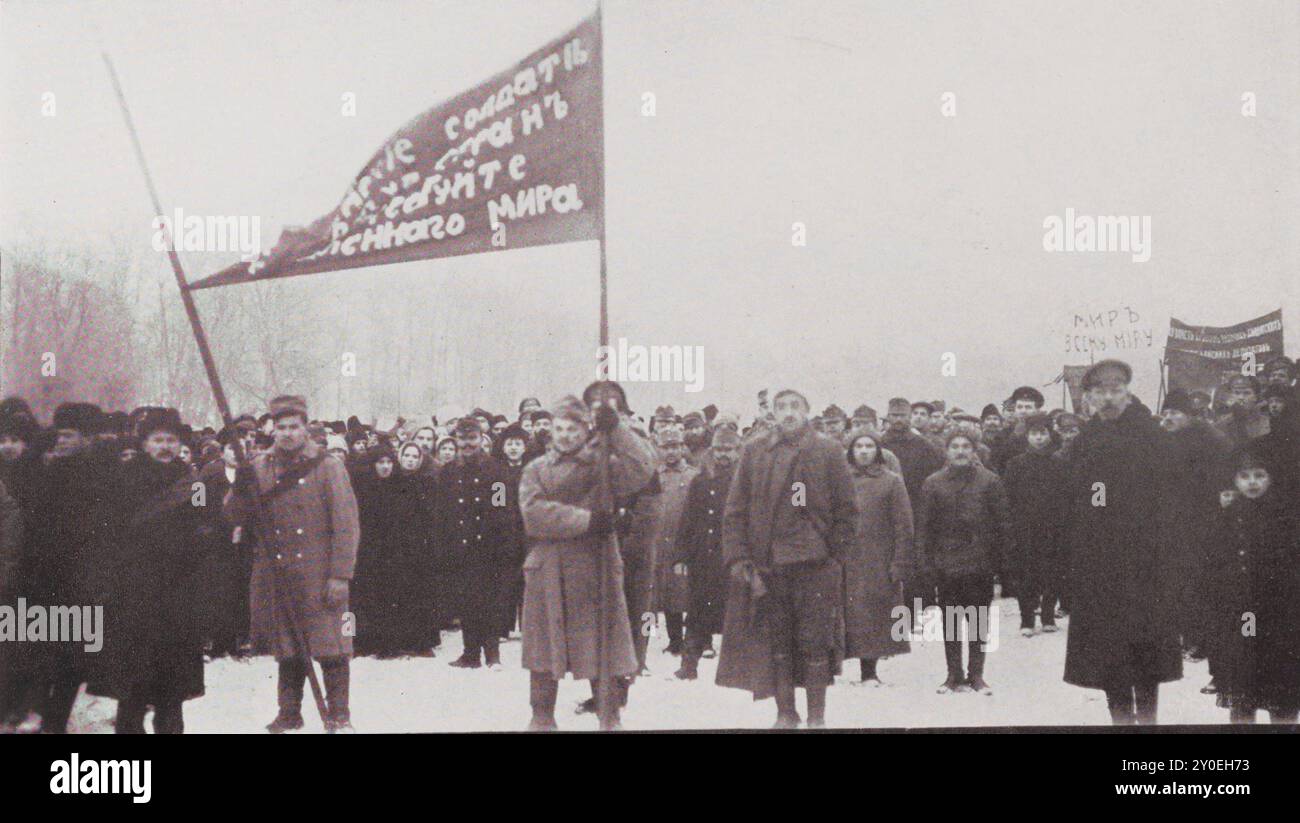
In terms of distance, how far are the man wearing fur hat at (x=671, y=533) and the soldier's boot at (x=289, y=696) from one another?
1702 mm

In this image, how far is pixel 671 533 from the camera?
680 centimetres

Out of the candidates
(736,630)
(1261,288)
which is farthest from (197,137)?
(1261,288)

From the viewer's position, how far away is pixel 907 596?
658 centimetres

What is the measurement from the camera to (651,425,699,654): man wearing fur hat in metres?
6.57

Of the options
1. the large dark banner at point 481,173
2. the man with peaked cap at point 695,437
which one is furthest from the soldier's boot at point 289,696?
the man with peaked cap at point 695,437

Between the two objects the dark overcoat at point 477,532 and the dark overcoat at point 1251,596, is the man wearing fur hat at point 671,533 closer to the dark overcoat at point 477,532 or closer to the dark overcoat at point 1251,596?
the dark overcoat at point 477,532

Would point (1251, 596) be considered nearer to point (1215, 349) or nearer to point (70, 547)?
point (1215, 349)

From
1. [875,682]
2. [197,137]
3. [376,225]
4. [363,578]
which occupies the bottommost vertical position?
Answer: [875,682]

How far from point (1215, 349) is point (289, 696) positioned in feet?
15.2

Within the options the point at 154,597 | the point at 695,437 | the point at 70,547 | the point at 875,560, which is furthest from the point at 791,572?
the point at 70,547

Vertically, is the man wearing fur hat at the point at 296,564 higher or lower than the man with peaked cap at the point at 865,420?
lower

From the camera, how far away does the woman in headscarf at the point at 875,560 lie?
646 centimetres

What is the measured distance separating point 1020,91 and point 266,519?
4.08 m

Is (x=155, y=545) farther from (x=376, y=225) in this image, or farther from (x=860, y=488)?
(x=860, y=488)
